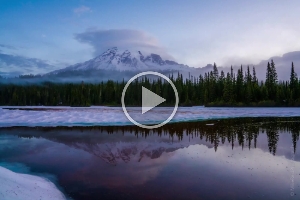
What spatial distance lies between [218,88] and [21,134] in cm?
6512

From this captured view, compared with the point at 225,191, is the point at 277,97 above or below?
above

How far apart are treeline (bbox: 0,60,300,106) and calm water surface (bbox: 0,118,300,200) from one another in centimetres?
5176

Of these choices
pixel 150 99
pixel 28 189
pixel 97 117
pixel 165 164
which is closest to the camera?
pixel 28 189

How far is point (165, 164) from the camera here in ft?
37.0

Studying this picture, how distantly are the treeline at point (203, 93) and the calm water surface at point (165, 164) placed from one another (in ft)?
170

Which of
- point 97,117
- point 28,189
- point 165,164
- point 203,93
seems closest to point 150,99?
point 203,93

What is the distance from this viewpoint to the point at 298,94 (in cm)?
6450

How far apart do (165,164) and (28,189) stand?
588cm

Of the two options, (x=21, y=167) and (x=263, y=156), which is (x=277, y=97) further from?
(x=21, y=167)

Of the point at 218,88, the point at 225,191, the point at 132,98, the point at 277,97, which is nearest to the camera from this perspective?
the point at 225,191

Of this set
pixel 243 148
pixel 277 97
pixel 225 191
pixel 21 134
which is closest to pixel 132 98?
pixel 277 97

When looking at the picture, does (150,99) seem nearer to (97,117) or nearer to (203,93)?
(203,93)

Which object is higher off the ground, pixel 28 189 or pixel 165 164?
pixel 28 189

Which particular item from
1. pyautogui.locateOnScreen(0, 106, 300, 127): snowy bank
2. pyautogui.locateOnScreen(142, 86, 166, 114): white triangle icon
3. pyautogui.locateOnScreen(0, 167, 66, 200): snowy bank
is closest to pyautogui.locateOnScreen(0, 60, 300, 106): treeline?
pyautogui.locateOnScreen(142, 86, 166, 114): white triangle icon
